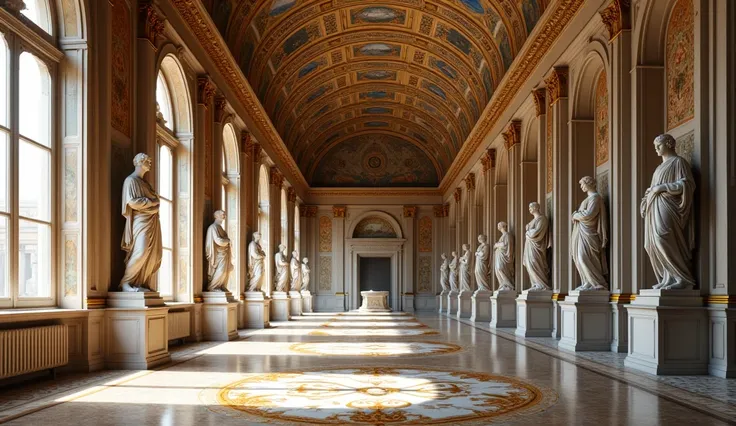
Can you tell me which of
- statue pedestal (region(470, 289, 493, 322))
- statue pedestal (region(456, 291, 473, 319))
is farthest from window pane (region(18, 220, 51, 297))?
statue pedestal (region(456, 291, 473, 319))

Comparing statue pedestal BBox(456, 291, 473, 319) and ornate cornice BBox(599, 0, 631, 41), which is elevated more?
ornate cornice BBox(599, 0, 631, 41)

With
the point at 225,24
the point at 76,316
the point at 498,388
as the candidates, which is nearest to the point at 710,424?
the point at 498,388

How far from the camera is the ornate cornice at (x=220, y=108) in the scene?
1866cm

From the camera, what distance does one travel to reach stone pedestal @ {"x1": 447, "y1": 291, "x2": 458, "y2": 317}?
3319 centimetres

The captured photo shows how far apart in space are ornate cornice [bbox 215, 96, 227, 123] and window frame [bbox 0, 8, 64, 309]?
26.7 feet

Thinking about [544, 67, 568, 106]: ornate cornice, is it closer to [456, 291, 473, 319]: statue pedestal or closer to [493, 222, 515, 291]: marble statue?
[493, 222, 515, 291]: marble statue

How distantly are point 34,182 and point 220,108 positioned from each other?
30.3 ft

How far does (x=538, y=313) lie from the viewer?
17469 millimetres

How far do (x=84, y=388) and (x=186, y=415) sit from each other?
244 cm

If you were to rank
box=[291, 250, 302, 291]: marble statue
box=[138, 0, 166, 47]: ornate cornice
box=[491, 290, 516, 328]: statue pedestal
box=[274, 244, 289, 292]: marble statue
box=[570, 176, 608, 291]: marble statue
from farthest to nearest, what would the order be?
box=[291, 250, 302, 291]: marble statue
box=[274, 244, 289, 292]: marble statue
box=[491, 290, 516, 328]: statue pedestal
box=[570, 176, 608, 291]: marble statue
box=[138, 0, 166, 47]: ornate cornice

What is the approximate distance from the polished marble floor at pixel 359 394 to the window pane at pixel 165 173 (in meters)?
4.19

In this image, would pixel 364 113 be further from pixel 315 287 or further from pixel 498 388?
pixel 498 388

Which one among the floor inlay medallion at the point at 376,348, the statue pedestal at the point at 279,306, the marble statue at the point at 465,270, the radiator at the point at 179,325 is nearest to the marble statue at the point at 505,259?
the floor inlay medallion at the point at 376,348

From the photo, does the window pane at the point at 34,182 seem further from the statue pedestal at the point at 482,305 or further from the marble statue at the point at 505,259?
the statue pedestal at the point at 482,305
